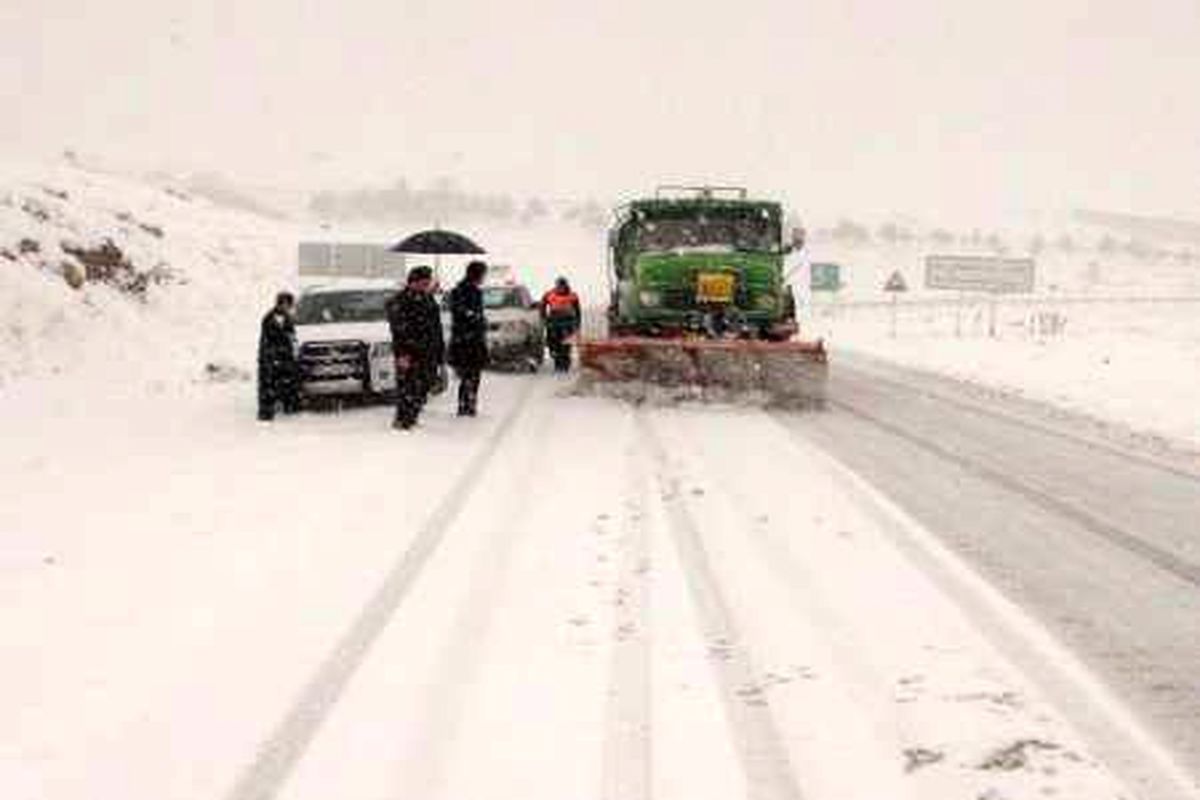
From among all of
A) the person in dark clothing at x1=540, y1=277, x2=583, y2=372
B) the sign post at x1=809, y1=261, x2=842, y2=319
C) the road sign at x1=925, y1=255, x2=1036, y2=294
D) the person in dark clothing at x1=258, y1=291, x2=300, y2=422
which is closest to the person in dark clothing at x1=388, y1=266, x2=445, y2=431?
the person in dark clothing at x1=258, y1=291, x2=300, y2=422

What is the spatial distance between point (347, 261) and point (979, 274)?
18.8 metres

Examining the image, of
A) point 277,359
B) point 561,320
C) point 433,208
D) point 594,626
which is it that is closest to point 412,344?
point 277,359

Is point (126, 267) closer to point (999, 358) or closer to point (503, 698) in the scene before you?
A: point (999, 358)

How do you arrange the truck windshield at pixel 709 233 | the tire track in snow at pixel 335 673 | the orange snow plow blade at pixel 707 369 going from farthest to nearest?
the truck windshield at pixel 709 233
the orange snow plow blade at pixel 707 369
the tire track in snow at pixel 335 673

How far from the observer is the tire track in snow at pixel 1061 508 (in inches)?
326

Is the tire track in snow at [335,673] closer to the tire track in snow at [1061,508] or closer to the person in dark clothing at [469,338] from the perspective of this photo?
the tire track in snow at [1061,508]

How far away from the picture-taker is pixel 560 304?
74.8 feet

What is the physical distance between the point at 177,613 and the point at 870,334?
101ft

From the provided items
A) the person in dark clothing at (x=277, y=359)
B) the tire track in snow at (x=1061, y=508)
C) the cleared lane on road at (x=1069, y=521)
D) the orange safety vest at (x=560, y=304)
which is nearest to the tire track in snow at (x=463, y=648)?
the cleared lane on road at (x=1069, y=521)

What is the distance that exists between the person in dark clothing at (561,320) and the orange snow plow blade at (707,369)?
5052 millimetres

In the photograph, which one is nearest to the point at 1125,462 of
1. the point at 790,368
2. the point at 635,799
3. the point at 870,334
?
the point at 790,368

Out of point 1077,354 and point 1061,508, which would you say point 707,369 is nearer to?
point 1061,508

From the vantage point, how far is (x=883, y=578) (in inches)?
304

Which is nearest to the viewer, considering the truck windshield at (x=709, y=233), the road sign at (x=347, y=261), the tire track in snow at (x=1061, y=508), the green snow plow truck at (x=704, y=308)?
the tire track in snow at (x=1061, y=508)
